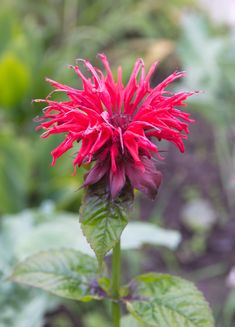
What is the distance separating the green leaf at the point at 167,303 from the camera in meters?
0.76

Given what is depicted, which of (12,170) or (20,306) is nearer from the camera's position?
(20,306)

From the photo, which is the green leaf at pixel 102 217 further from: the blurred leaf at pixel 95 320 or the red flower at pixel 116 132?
the blurred leaf at pixel 95 320

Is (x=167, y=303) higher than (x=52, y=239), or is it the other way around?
(x=52, y=239)

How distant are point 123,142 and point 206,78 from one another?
182 cm

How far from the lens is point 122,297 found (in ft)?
2.67

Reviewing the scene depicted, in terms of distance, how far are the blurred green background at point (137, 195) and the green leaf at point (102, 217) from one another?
Result: 0.61 meters

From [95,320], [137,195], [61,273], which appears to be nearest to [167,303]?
[61,273]

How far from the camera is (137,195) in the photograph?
1934 millimetres

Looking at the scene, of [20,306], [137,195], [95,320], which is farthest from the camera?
[137,195]

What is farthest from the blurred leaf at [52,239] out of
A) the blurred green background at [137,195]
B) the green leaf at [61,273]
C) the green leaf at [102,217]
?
the green leaf at [102,217]

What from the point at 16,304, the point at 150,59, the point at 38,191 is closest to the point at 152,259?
the point at 38,191

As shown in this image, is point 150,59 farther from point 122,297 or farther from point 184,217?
point 122,297

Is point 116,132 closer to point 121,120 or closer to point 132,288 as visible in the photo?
point 121,120

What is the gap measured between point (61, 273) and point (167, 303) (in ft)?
0.55
